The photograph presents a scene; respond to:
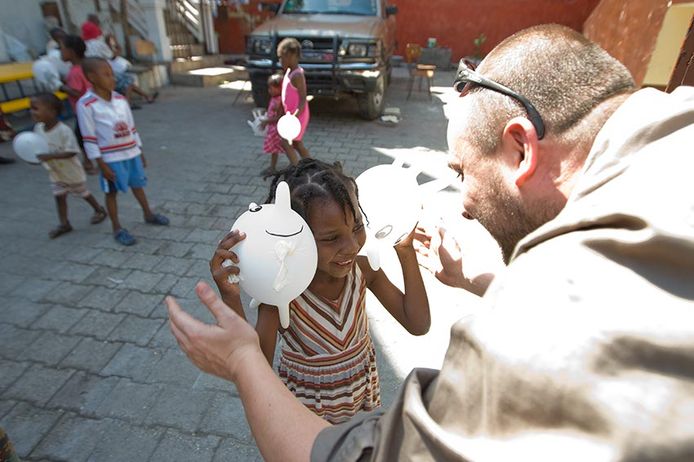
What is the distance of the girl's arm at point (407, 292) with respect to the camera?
1643 mm

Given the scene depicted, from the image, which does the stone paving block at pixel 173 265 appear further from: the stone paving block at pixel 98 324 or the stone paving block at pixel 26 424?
the stone paving block at pixel 26 424

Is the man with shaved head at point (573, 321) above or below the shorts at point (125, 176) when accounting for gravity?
above

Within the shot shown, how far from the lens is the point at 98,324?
2965 mm

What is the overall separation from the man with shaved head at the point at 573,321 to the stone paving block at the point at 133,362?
76.5 inches

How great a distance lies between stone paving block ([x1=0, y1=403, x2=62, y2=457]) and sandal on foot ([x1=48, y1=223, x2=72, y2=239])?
2.16m

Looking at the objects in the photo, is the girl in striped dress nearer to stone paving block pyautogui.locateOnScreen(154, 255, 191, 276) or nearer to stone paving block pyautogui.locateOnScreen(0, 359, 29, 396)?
stone paving block pyautogui.locateOnScreen(0, 359, 29, 396)

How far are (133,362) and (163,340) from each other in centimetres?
24

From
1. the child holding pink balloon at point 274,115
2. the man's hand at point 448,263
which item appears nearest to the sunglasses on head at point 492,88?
the man's hand at point 448,263

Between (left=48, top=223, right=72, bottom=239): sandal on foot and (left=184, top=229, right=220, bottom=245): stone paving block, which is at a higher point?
(left=48, top=223, right=72, bottom=239): sandal on foot

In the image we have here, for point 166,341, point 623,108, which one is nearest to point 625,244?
point 623,108

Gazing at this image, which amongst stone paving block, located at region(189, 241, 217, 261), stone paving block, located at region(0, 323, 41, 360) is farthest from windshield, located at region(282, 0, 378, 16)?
stone paving block, located at region(0, 323, 41, 360)

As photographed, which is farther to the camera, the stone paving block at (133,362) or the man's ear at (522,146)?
the stone paving block at (133,362)

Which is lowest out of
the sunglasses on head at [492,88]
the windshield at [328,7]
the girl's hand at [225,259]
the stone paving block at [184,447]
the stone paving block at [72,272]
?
the stone paving block at [72,272]

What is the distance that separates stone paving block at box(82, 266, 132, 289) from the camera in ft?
11.1
